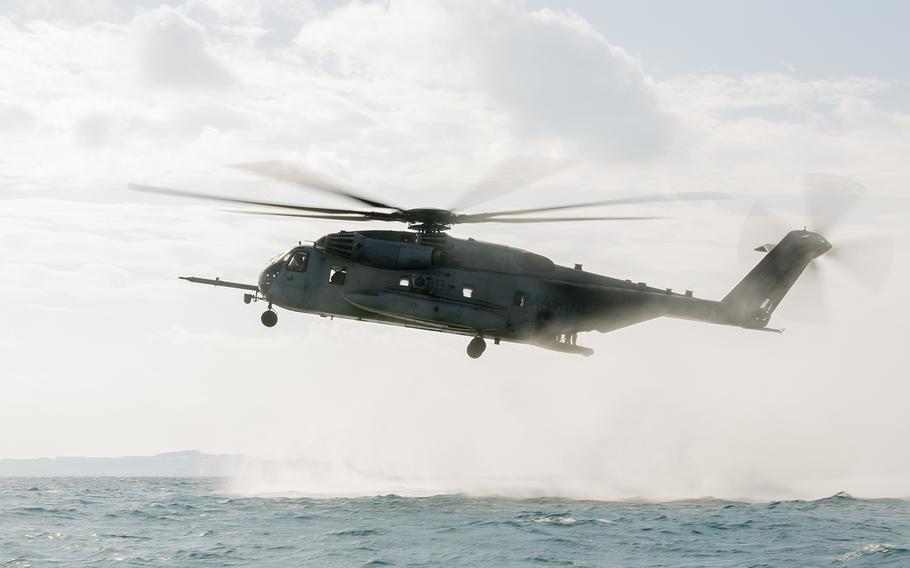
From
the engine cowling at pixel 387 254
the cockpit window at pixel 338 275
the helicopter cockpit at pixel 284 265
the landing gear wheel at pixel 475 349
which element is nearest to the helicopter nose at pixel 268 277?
the helicopter cockpit at pixel 284 265

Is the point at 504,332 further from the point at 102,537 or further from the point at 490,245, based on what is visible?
the point at 102,537

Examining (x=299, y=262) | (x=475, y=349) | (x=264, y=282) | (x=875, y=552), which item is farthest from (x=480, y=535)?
(x=875, y=552)

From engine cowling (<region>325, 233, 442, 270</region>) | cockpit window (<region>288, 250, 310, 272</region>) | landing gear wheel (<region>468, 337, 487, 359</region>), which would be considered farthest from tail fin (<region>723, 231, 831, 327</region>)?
cockpit window (<region>288, 250, 310, 272</region>)

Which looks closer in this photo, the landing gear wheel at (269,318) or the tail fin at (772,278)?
the landing gear wheel at (269,318)

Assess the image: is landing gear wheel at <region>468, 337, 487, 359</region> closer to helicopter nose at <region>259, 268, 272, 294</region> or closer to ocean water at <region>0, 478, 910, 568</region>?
ocean water at <region>0, 478, 910, 568</region>

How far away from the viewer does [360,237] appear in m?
25.1

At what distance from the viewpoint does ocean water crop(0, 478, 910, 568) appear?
21.0 m

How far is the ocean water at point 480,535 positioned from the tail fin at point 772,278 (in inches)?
254

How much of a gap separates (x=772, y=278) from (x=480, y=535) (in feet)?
41.8

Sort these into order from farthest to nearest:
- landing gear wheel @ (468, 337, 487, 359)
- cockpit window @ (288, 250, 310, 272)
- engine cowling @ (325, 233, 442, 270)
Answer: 1. landing gear wheel @ (468, 337, 487, 359)
2. cockpit window @ (288, 250, 310, 272)
3. engine cowling @ (325, 233, 442, 270)

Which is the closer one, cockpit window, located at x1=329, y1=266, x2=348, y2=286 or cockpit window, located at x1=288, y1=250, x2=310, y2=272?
cockpit window, located at x1=329, y1=266, x2=348, y2=286

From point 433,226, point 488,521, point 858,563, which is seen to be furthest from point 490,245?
point 858,563

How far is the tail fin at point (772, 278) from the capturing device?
2739cm

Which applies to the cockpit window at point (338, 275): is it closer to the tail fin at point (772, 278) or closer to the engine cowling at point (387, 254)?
the engine cowling at point (387, 254)
